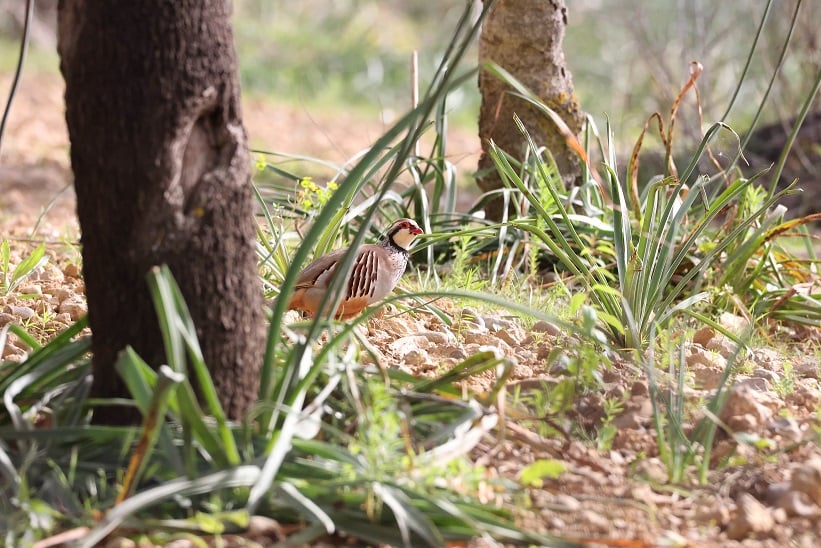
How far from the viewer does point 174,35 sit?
5.82 ft

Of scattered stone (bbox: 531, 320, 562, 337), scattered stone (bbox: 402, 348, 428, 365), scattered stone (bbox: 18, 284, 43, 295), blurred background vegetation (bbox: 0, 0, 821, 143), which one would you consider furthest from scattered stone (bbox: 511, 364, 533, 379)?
blurred background vegetation (bbox: 0, 0, 821, 143)

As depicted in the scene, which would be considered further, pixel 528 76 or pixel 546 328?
pixel 528 76

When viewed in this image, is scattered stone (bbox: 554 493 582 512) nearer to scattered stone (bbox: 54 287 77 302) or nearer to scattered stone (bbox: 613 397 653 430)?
scattered stone (bbox: 613 397 653 430)

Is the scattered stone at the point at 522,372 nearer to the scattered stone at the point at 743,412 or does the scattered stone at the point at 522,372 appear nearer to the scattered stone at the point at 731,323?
the scattered stone at the point at 743,412

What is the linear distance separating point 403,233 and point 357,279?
256mm

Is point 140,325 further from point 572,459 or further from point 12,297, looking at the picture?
point 12,297

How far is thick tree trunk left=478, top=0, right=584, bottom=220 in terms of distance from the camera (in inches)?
151

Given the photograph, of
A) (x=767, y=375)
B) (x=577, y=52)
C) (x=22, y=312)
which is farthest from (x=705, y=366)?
(x=577, y=52)

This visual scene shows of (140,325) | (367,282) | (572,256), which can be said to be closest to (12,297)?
(367,282)

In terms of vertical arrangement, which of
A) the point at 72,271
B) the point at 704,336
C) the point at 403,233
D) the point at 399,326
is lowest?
the point at 72,271

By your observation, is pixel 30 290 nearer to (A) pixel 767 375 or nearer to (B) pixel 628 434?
Answer: (B) pixel 628 434

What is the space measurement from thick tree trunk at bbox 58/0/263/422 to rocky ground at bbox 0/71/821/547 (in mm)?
570

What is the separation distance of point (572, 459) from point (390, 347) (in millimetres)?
813

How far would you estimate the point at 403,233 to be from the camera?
3.10 meters
